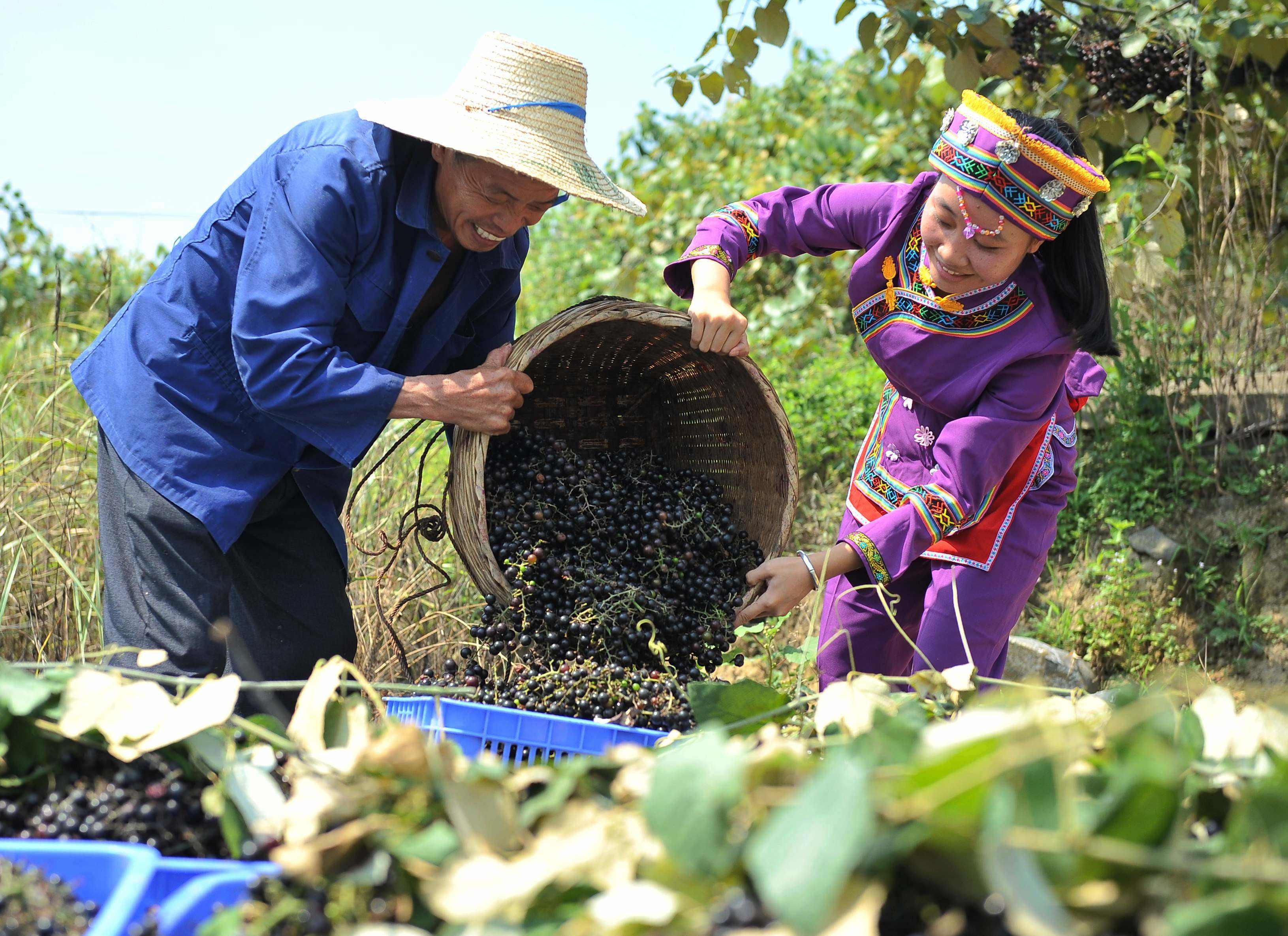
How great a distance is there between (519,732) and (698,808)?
800mm

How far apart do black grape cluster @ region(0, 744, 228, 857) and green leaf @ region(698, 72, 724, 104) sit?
2855 millimetres

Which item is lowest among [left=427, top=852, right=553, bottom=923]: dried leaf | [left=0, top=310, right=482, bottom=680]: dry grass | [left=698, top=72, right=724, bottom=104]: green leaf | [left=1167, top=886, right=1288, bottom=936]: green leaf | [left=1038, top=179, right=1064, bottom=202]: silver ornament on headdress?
[left=0, top=310, right=482, bottom=680]: dry grass

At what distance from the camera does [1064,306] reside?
225cm

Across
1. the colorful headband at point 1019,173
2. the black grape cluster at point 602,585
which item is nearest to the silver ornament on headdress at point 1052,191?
the colorful headband at point 1019,173

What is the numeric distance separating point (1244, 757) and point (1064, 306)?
4.82 ft

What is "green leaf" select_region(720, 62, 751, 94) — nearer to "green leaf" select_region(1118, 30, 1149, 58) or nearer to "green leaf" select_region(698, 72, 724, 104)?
"green leaf" select_region(698, 72, 724, 104)

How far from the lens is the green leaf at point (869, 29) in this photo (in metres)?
3.35

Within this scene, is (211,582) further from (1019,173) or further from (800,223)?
(1019,173)

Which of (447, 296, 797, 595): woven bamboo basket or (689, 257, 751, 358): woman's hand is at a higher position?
(689, 257, 751, 358): woman's hand

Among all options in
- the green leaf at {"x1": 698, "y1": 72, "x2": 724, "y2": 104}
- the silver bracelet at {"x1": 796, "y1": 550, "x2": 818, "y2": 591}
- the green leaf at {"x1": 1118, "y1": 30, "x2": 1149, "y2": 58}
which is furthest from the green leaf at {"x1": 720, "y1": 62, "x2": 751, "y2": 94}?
the silver bracelet at {"x1": 796, "y1": 550, "x2": 818, "y2": 591}

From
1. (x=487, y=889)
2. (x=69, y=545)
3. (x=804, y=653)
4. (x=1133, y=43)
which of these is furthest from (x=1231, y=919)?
(x=1133, y=43)

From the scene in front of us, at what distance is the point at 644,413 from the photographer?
2.88 m

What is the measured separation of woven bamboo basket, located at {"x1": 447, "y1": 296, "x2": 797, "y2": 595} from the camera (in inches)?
80.7

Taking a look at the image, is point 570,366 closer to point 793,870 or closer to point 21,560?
point 21,560
